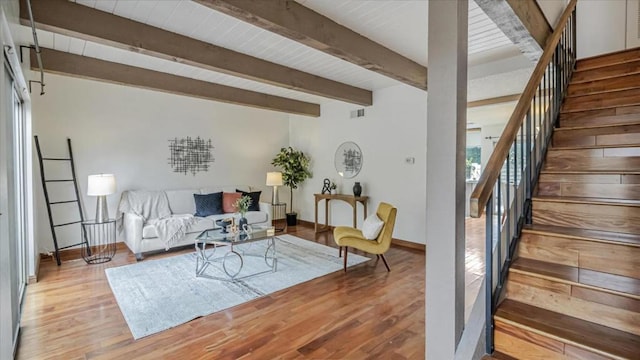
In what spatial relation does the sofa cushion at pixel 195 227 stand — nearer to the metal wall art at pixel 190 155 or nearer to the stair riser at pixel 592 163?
the metal wall art at pixel 190 155

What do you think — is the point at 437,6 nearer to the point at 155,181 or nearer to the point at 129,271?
the point at 129,271

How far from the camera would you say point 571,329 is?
1513 millimetres

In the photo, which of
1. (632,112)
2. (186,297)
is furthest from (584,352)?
(186,297)

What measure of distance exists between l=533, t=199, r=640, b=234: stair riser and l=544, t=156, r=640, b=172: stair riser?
44 centimetres

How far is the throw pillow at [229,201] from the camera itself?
552 cm

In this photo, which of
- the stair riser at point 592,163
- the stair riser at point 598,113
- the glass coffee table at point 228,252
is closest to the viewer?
the stair riser at point 592,163

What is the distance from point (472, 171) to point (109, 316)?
391 inches

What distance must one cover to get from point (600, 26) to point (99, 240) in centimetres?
762

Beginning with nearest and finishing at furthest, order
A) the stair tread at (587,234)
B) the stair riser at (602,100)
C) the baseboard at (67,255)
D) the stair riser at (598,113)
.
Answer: the stair tread at (587,234), the stair riser at (598,113), the stair riser at (602,100), the baseboard at (67,255)

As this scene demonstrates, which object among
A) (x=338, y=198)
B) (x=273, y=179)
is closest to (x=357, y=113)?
(x=338, y=198)

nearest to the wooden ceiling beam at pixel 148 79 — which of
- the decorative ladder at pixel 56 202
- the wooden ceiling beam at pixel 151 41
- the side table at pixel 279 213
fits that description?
the wooden ceiling beam at pixel 151 41

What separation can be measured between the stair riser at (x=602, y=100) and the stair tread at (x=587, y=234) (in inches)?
54.8

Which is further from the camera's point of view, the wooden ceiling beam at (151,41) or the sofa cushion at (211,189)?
the sofa cushion at (211,189)

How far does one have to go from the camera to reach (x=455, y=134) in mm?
1704
